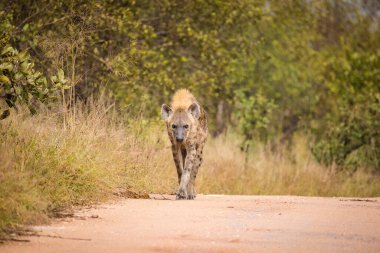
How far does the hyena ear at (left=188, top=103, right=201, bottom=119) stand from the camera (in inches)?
436

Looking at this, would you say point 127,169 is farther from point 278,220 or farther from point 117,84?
point 117,84

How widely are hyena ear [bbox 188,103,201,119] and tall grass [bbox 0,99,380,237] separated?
2.66 ft

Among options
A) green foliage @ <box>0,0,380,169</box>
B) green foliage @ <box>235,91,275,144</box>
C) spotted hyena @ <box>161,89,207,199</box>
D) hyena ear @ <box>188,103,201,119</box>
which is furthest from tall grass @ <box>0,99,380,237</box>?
green foliage @ <box>235,91,275,144</box>

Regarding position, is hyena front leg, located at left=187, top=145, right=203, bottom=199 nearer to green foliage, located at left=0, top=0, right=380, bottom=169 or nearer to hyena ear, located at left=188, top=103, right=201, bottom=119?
hyena ear, located at left=188, top=103, right=201, bottom=119

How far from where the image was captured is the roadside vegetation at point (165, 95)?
830 cm

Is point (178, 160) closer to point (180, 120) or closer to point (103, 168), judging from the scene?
point (180, 120)

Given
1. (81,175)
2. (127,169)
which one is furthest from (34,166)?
(127,169)

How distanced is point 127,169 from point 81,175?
165 cm

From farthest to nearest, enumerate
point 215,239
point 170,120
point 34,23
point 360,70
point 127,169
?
point 360,70, point 34,23, point 170,120, point 127,169, point 215,239

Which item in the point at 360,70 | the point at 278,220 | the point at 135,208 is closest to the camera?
the point at 278,220

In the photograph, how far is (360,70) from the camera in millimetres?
20875

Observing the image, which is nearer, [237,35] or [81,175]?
[81,175]

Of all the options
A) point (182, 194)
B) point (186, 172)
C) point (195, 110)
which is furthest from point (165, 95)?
point (182, 194)

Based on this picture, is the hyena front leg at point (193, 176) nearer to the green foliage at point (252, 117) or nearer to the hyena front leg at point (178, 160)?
the hyena front leg at point (178, 160)
